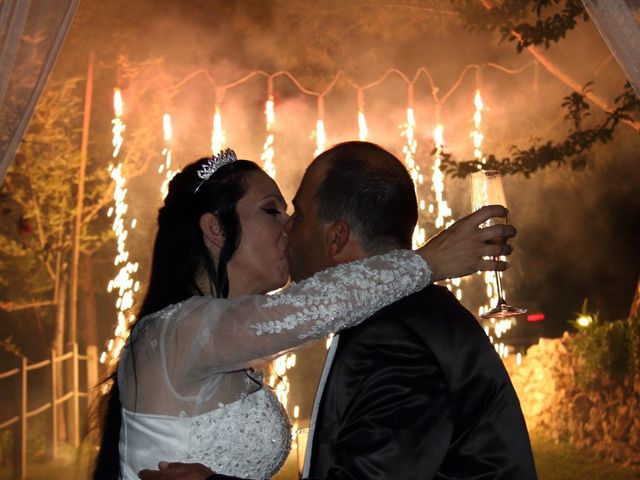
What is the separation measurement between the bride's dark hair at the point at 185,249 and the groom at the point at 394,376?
0.27 metres

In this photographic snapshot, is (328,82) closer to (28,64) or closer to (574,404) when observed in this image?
(574,404)

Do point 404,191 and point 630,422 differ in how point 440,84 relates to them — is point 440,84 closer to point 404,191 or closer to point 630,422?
point 630,422

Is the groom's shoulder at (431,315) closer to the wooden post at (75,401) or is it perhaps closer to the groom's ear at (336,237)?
the groom's ear at (336,237)

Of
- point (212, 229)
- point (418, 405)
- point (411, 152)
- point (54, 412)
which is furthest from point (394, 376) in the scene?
point (411, 152)

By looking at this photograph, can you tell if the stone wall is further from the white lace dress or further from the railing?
the white lace dress

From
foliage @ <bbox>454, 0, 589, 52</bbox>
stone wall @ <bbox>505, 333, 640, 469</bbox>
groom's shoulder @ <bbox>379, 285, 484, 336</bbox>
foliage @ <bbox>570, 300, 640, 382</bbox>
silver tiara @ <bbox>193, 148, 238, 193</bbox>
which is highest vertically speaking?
foliage @ <bbox>454, 0, 589, 52</bbox>

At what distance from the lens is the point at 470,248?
1.85 metres

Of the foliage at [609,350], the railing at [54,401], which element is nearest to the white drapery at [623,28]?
the foliage at [609,350]

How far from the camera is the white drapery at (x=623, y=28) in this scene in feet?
8.10

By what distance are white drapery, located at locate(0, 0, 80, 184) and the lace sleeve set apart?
0.98 m

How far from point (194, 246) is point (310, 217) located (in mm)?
411

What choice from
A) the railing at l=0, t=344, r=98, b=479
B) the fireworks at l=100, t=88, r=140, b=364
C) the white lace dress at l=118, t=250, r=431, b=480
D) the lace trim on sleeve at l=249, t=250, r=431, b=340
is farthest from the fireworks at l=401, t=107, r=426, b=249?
the lace trim on sleeve at l=249, t=250, r=431, b=340

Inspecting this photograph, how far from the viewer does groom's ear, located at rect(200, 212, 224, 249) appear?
7.41 ft

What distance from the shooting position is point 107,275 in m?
10.7
